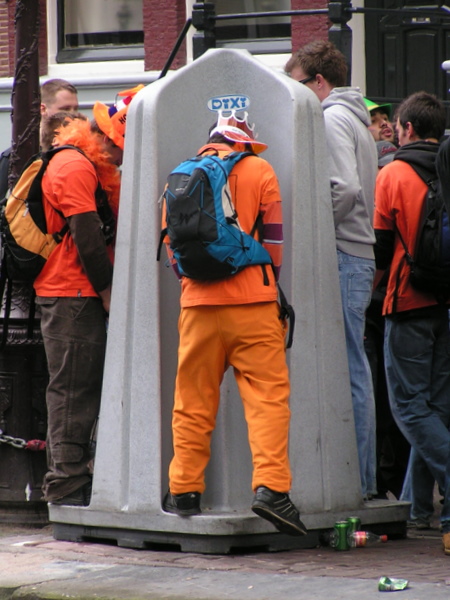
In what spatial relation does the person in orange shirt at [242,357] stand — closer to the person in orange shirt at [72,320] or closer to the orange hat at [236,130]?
the orange hat at [236,130]

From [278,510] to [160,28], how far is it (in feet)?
37.1

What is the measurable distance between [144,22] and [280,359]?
11.1m

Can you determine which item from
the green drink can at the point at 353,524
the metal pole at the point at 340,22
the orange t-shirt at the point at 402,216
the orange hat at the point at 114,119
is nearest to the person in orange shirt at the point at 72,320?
the orange hat at the point at 114,119

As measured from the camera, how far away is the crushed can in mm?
4517

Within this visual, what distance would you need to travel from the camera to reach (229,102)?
565cm

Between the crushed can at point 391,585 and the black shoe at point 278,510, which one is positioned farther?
the black shoe at point 278,510

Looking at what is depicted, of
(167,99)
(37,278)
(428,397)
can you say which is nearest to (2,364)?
(37,278)

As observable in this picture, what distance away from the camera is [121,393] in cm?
555

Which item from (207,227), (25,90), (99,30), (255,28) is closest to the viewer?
Result: (207,227)

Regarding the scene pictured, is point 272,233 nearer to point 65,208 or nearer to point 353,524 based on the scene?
point 65,208

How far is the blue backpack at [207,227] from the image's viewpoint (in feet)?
16.4

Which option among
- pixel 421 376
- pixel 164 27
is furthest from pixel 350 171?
pixel 164 27

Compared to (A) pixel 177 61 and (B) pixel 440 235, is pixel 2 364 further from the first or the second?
(A) pixel 177 61

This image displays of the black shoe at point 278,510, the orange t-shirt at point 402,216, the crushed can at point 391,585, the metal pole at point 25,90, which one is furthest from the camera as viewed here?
the metal pole at point 25,90
